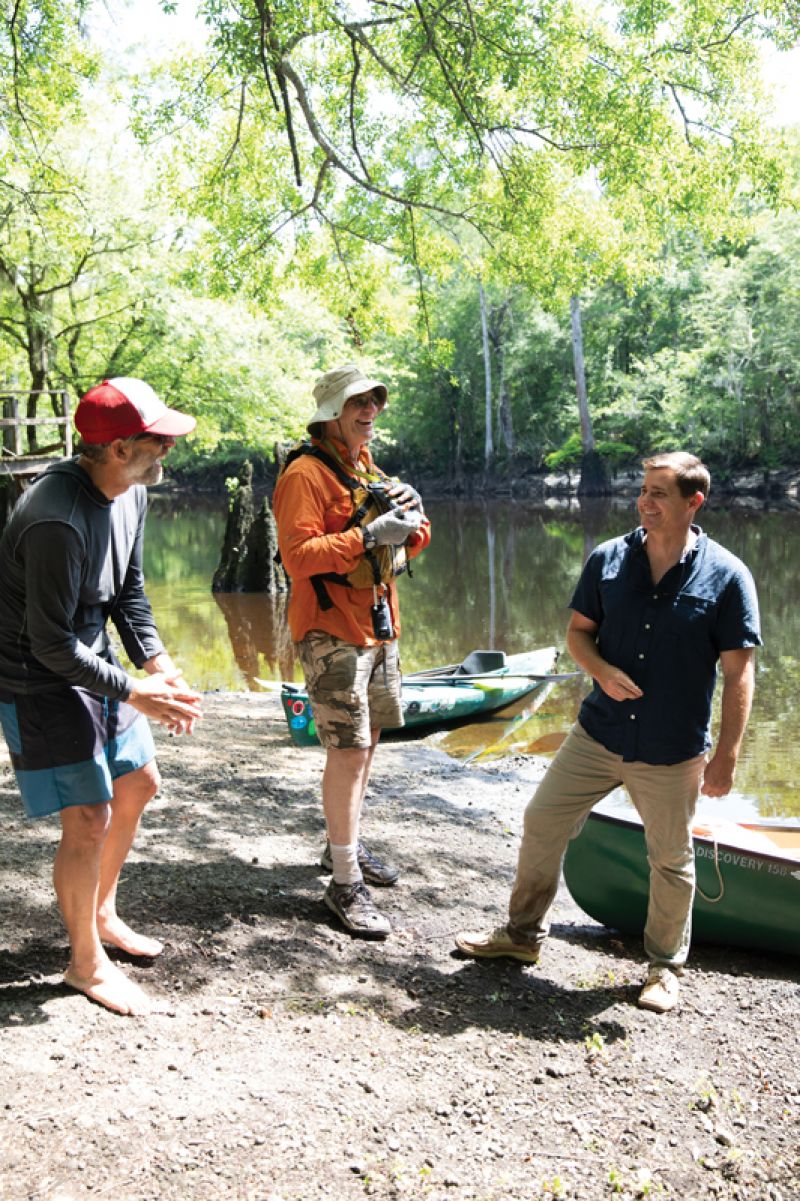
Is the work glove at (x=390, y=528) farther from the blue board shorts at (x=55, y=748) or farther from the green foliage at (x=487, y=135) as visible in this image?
the green foliage at (x=487, y=135)

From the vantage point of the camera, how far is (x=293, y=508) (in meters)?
4.02

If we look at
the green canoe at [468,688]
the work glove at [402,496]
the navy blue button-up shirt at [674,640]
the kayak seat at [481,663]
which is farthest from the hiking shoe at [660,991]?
the kayak seat at [481,663]

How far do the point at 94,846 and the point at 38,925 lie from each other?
0.94 m

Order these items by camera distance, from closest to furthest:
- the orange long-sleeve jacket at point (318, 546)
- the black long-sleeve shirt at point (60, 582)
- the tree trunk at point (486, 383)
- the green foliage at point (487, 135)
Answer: the black long-sleeve shirt at point (60, 582), the orange long-sleeve jacket at point (318, 546), the green foliage at point (487, 135), the tree trunk at point (486, 383)

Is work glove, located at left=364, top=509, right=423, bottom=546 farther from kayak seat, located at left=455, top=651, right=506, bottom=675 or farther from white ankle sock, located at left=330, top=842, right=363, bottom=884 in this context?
kayak seat, located at left=455, top=651, right=506, bottom=675

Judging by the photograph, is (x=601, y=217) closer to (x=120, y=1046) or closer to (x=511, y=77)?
(x=511, y=77)

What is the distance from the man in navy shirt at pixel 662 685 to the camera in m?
3.55

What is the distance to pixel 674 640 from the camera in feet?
11.7

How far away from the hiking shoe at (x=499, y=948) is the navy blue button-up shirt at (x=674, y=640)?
908 mm

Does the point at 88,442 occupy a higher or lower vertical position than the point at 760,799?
higher

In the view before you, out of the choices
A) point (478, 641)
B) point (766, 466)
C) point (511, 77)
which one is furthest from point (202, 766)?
point (766, 466)

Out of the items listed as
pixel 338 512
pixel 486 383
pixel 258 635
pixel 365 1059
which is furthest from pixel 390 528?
pixel 486 383

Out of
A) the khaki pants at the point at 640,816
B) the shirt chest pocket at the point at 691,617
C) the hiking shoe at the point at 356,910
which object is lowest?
the hiking shoe at the point at 356,910

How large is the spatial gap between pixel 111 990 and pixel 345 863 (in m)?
1.14
